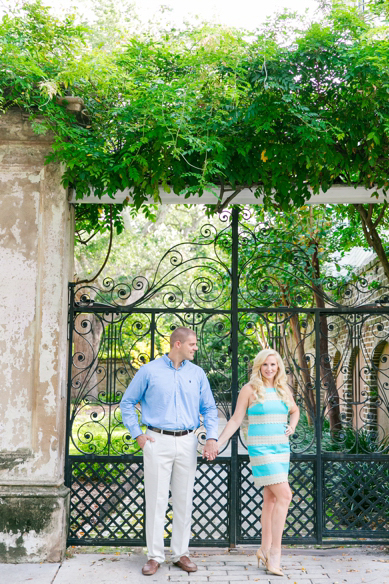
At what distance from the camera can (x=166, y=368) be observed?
4855 millimetres

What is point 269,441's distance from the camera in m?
4.66

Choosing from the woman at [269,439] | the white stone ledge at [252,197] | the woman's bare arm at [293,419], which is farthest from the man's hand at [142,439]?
the white stone ledge at [252,197]

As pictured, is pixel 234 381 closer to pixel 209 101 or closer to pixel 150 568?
pixel 150 568

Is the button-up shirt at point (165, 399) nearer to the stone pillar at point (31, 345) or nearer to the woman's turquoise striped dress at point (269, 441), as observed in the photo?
the woman's turquoise striped dress at point (269, 441)

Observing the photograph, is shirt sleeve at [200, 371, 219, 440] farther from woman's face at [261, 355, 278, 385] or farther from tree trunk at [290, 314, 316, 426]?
tree trunk at [290, 314, 316, 426]

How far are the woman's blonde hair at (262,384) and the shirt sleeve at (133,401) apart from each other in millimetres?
929

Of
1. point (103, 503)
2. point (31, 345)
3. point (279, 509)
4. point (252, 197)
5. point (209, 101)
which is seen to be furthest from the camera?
point (252, 197)

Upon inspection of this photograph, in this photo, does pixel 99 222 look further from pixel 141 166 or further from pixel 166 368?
pixel 166 368

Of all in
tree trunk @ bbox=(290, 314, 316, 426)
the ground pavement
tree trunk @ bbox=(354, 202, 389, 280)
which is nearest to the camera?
the ground pavement

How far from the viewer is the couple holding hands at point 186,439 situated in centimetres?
465

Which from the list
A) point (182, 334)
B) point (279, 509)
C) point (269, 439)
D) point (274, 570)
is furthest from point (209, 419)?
point (274, 570)

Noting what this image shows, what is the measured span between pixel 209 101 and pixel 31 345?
2.71 m

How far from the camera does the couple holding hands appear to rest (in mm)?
4652

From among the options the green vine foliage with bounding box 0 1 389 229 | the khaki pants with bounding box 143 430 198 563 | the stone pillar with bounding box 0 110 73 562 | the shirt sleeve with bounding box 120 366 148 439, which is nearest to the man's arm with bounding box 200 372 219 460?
the khaki pants with bounding box 143 430 198 563
